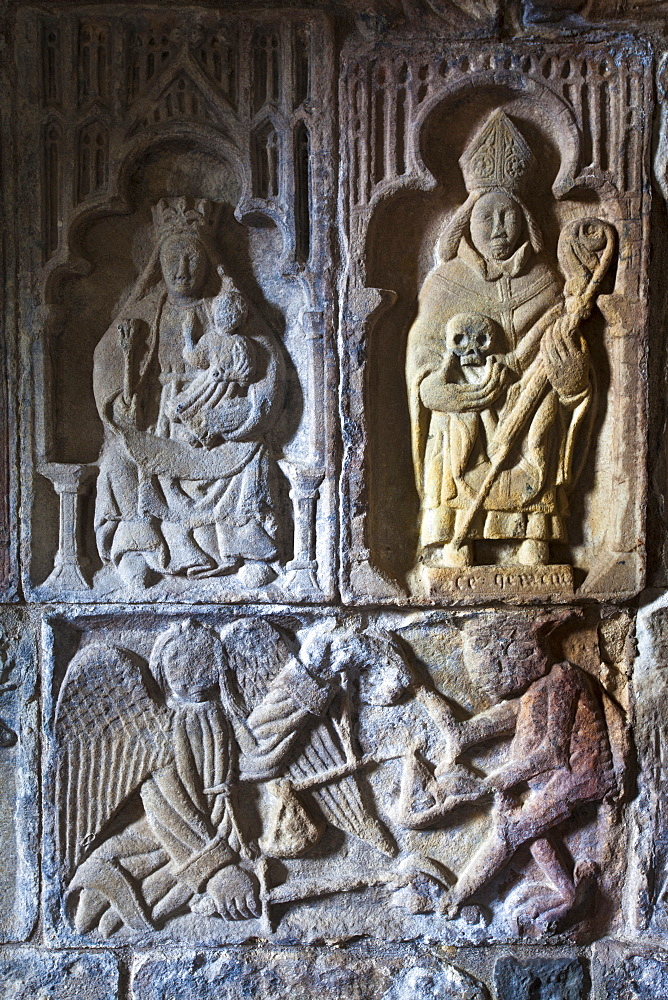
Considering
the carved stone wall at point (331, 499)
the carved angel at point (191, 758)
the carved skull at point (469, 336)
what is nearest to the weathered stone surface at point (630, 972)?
the carved stone wall at point (331, 499)

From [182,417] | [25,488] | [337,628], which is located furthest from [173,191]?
[337,628]

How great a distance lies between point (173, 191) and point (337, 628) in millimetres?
1831

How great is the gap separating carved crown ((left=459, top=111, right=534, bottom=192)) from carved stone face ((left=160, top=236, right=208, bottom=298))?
111 cm

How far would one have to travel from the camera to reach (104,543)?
376 centimetres

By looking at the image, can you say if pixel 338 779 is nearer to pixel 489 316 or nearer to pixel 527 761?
pixel 527 761

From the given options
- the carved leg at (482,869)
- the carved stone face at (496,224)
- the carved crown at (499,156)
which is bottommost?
the carved leg at (482,869)

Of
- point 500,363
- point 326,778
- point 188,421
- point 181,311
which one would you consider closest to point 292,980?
point 326,778

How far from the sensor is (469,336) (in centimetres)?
373

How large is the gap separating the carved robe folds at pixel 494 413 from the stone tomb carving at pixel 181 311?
0.41m

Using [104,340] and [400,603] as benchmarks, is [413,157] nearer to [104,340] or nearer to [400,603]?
[104,340]

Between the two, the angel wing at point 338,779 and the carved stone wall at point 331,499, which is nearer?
the carved stone wall at point 331,499

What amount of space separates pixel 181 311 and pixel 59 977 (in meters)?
2.62

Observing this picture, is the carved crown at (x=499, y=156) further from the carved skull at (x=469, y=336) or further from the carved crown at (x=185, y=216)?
the carved crown at (x=185, y=216)

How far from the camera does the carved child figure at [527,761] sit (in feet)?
12.3
